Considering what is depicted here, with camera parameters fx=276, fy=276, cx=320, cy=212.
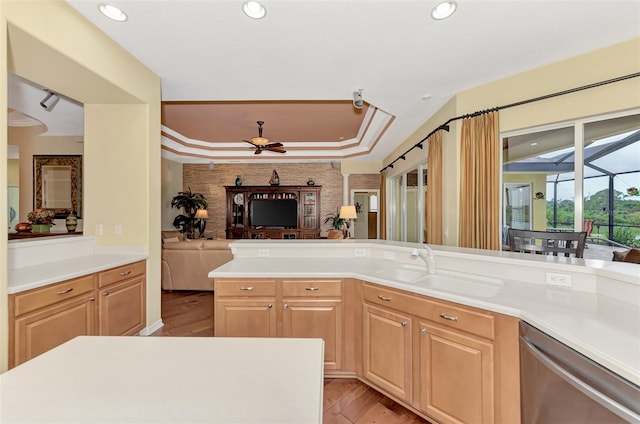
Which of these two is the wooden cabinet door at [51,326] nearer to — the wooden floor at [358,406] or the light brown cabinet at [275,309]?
the light brown cabinet at [275,309]

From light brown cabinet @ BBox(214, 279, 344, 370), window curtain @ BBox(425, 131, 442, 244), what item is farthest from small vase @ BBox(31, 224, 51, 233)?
window curtain @ BBox(425, 131, 442, 244)

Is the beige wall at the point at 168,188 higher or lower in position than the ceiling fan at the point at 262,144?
lower

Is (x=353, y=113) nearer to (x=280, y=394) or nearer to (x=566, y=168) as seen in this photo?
(x=566, y=168)

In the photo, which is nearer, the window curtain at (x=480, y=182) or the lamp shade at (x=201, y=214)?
the window curtain at (x=480, y=182)

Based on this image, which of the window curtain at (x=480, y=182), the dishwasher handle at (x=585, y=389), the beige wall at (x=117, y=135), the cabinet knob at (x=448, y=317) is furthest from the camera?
the window curtain at (x=480, y=182)

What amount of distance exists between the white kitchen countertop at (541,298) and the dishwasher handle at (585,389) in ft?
0.34

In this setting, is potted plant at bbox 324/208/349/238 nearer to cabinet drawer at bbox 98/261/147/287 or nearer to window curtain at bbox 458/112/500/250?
window curtain at bbox 458/112/500/250

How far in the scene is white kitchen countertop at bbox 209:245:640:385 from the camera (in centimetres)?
101

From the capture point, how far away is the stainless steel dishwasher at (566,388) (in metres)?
0.90

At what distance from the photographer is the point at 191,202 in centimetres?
714

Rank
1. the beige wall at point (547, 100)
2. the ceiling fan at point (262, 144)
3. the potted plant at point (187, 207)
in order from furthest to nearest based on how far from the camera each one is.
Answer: the potted plant at point (187, 207)
the ceiling fan at point (262, 144)
the beige wall at point (547, 100)

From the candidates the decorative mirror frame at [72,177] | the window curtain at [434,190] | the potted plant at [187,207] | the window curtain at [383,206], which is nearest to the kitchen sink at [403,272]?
the window curtain at [434,190]

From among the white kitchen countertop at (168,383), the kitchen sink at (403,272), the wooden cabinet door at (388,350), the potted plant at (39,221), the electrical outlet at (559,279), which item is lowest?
the wooden cabinet door at (388,350)

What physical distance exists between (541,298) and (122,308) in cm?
318
